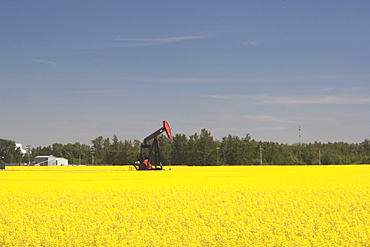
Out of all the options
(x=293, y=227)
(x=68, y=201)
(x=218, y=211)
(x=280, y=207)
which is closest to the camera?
(x=293, y=227)

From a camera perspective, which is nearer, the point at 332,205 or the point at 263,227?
the point at 263,227

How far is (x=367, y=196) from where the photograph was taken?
3175cm

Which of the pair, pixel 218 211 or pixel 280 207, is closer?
pixel 218 211

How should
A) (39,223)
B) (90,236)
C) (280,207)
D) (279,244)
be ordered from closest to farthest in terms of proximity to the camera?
(279,244) < (90,236) < (39,223) < (280,207)

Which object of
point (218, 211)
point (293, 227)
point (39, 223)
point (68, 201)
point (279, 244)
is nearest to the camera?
point (279, 244)

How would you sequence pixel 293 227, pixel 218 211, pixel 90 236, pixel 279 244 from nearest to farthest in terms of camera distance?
pixel 279 244 < pixel 90 236 < pixel 293 227 < pixel 218 211

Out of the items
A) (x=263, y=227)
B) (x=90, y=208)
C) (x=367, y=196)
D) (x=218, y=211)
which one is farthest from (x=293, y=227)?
(x=367, y=196)

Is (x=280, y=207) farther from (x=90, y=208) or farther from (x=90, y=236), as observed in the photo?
(x=90, y=236)

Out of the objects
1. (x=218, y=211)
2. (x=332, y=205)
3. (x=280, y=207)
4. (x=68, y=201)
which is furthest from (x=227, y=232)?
(x=68, y=201)

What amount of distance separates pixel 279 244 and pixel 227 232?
279cm

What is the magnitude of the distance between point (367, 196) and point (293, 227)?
14.6 meters

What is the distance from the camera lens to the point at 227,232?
18250 millimetres

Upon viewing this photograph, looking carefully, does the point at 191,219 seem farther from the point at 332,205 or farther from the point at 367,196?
the point at 367,196

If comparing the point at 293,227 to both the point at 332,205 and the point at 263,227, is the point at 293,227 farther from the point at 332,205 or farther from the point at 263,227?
the point at 332,205
